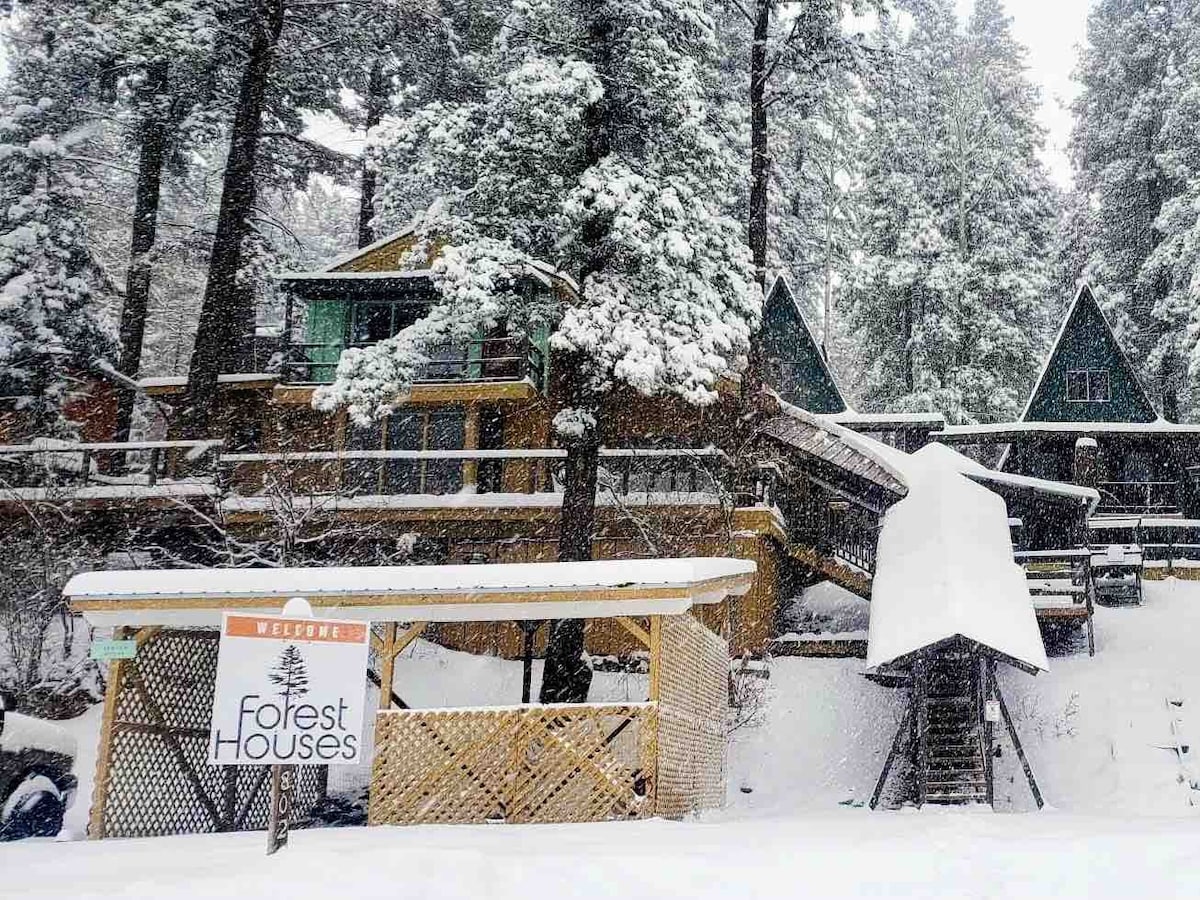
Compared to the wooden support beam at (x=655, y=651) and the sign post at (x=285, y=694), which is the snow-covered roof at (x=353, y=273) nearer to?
the wooden support beam at (x=655, y=651)

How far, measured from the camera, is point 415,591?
10.6 metres

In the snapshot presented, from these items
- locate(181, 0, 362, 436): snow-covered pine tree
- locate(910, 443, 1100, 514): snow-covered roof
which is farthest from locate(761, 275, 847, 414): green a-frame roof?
locate(181, 0, 362, 436): snow-covered pine tree

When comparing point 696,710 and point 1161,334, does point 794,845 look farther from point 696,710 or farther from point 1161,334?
point 1161,334

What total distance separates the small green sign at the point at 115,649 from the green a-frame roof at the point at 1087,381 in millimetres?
22400

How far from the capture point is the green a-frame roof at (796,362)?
26.5 meters

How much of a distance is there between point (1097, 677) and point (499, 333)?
12939mm

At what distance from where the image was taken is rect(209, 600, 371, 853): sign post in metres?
7.29

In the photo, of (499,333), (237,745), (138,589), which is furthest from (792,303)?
(237,745)

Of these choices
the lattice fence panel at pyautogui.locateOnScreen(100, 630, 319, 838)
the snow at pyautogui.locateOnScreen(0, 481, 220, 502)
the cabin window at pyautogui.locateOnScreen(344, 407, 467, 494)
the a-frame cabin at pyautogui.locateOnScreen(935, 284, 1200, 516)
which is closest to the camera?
the lattice fence panel at pyautogui.locateOnScreen(100, 630, 319, 838)

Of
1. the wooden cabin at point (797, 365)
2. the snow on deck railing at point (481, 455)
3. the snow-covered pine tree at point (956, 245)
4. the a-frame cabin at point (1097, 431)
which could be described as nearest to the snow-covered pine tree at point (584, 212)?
the snow on deck railing at point (481, 455)

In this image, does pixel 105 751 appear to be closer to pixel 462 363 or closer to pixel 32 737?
pixel 32 737

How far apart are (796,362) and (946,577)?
11.6m

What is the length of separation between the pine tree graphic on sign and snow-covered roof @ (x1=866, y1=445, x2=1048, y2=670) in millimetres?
9425

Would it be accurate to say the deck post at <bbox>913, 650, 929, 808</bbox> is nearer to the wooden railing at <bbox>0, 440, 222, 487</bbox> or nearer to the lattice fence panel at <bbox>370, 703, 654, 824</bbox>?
the lattice fence panel at <bbox>370, 703, 654, 824</bbox>
